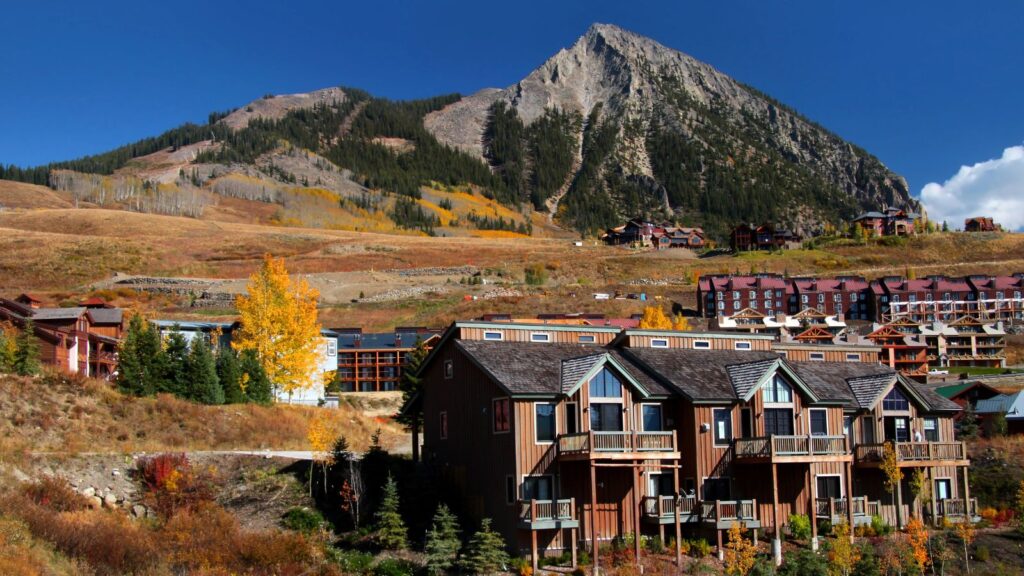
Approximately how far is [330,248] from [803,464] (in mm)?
141794

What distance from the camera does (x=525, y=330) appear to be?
39750 millimetres

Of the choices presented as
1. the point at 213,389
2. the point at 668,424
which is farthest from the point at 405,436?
the point at 668,424

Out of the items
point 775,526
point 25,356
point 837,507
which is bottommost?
point 775,526

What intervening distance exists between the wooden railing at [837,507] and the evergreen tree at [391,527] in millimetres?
14784

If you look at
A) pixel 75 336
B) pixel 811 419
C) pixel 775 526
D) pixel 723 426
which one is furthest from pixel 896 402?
pixel 75 336

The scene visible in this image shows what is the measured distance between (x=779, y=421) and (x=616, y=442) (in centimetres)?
745

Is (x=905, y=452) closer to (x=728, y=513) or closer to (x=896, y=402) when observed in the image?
(x=896, y=402)

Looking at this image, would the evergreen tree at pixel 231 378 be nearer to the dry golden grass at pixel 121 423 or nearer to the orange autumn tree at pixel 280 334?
the dry golden grass at pixel 121 423

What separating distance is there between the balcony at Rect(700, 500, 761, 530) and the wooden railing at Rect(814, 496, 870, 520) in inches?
119

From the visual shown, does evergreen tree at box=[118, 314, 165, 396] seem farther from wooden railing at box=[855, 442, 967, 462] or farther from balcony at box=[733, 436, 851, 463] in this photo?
wooden railing at box=[855, 442, 967, 462]

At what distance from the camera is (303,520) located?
108ft

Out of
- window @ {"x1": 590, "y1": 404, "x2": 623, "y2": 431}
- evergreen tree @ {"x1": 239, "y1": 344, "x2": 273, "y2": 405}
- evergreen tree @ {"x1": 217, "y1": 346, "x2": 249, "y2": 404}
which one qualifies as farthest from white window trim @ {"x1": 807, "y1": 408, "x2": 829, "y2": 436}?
evergreen tree @ {"x1": 217, "y1": 346, "x2": 249, "y2": 404}

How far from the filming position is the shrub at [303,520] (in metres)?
32.5

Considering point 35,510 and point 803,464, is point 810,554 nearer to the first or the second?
point 803,464
